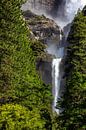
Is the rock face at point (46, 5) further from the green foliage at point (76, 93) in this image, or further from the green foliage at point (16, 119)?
the green foliage at point (16, 119)

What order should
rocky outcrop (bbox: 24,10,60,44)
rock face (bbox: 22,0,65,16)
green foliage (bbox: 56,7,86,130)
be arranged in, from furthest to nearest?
rock face (bbox: 22,0,65,16) < rocky outcrop (bbox: 24,10,60,44) < green foliage (bbox: 56,7,86,130)

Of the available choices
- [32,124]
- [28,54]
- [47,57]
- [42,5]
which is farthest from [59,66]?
[42,5]

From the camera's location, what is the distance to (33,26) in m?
98.6

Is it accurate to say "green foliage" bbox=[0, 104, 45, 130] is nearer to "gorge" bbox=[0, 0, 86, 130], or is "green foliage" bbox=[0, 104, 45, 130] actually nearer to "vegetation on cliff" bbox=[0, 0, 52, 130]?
"gorge" bbox=[0, 0, 86, 130]

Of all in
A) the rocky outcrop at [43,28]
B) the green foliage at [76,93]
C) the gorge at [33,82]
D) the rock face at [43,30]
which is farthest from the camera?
the rocky outcrop at [43,28]

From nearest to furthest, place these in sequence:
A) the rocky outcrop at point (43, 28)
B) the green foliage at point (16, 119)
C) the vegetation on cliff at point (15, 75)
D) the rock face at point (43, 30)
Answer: the green foliage at point (16, 119), the vegetation on cliff at point (15, 75), the rock face at point (43, 30), the rocky outcrop at point (43, 28)

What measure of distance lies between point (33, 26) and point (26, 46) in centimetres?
4014

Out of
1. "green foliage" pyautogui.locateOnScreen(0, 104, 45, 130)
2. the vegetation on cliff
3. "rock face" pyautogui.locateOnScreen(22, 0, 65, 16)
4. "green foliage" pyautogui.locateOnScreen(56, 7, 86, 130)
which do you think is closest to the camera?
"green foliage" pyautogui.locateOnScreen(0, 104, 45, 130)

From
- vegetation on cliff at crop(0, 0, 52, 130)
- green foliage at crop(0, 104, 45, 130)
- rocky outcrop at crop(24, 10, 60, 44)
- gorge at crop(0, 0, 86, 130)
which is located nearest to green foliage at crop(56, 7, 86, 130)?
gorge at crop(0, 0, 86, 130)

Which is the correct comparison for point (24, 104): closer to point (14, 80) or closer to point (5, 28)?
point (14, 80)

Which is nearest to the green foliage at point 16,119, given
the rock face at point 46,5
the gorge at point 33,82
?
the gorge at point 33,82

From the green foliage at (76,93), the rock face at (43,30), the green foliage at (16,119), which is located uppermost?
the rock face at (43,30)

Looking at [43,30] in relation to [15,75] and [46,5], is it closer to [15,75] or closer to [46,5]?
[46,5]

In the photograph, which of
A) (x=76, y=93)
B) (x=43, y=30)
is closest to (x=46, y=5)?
(x=43, y=30)
